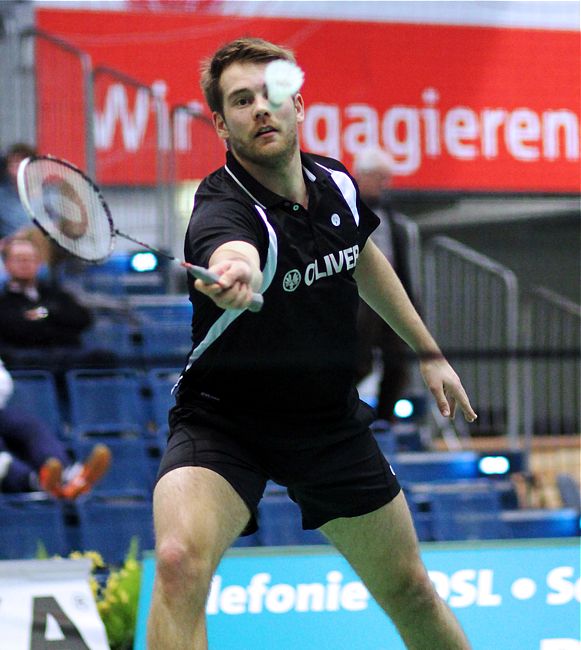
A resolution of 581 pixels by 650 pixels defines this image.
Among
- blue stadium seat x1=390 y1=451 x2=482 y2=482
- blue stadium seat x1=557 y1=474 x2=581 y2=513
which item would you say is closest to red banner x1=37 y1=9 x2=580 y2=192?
blue stadium seat x1=390 y1=451 x2=482 y2=482

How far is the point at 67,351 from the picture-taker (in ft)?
22.9

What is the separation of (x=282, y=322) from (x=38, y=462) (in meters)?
3.21

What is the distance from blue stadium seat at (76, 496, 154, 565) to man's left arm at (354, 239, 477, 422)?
8.55 feet

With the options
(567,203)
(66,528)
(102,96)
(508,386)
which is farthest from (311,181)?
(567,203)

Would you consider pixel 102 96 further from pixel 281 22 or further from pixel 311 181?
pixel 311 181

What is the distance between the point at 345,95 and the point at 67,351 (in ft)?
12.7

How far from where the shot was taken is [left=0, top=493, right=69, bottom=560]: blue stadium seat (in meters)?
5.96

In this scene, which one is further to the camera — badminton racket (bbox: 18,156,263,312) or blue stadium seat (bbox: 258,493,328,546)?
blue stadium seat (bbox: 258,493,328,546)

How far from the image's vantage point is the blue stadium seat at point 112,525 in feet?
19.8

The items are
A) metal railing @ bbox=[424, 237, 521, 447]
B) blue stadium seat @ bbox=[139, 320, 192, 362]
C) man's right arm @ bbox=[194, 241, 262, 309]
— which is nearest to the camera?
man's right arm @ bbox=[194, 241, 262, 309]

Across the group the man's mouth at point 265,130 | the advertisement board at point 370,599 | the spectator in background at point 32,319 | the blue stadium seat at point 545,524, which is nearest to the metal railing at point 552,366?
Result: the blue stadium seat at point 545,524

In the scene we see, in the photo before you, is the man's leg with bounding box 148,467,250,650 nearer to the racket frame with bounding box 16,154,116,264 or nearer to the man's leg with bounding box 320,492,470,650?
the man's leg with bounding box 320,492,470,650

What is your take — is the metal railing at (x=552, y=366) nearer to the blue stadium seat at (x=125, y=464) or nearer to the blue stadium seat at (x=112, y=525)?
the blue stadium seat at (x=125, y=464)

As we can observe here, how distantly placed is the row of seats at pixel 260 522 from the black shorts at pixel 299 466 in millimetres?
2683
